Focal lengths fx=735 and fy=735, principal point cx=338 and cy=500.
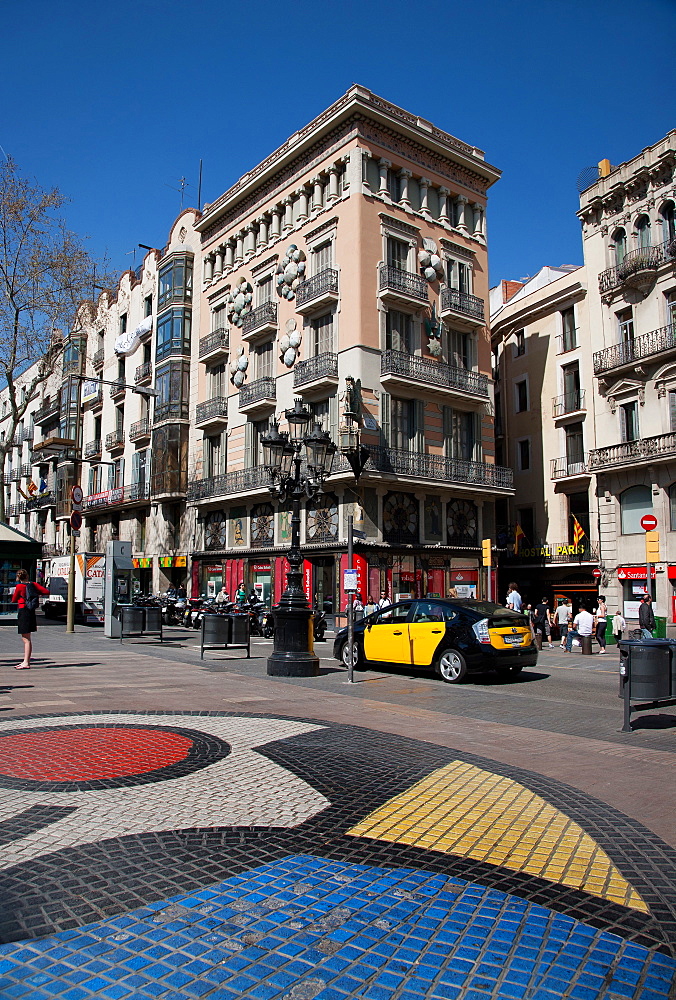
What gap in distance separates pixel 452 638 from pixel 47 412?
5594 centimetres

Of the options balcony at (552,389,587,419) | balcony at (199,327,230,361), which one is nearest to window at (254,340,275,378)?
balcony at (199,327,230,361)

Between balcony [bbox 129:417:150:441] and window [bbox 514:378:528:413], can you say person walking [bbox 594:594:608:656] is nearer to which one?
window [bbox 514:378:528:413]

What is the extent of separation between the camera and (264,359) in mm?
36312

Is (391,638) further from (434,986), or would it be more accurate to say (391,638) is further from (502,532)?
(502,532)

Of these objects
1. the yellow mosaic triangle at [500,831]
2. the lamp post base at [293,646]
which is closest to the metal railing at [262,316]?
the lamp post base at [293,646]

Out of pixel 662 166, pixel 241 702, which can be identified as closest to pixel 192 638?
pixel 241 702

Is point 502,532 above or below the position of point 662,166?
below

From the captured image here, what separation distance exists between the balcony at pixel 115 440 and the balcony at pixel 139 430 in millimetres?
2065

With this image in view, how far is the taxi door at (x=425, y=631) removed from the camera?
43.3ft

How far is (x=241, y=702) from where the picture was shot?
9.92 metres

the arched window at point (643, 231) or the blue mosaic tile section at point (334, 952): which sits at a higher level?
the arched window at point (643, 231)

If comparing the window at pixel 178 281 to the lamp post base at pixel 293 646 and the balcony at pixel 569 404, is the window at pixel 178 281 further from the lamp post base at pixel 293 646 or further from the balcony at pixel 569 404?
the lamp post base at pixel 293 646

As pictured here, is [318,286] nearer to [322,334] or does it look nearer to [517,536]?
[322,334]

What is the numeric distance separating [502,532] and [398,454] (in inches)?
408
